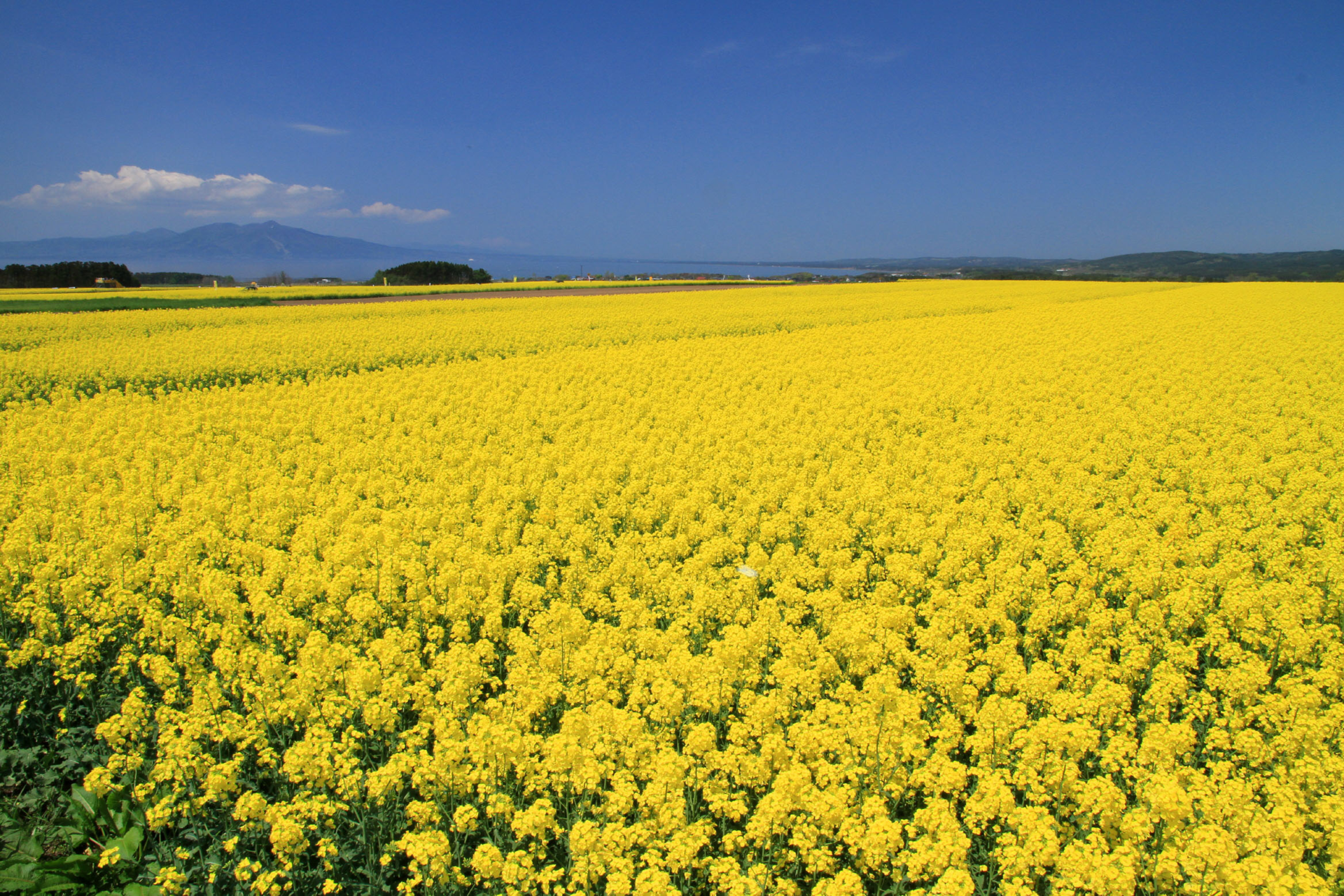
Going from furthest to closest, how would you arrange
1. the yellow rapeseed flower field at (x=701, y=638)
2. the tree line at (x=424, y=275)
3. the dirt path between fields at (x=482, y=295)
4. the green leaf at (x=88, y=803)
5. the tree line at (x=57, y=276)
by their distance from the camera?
1. the tree line at (x=424, y=275)
2. the tree line at (x=57, y=276)
3. the dirt path between fields at (x=482, y=295)
4. the green leaf at (x=88, y=803)
5. the yellow rapeseed flower field at (x=701, y=638)

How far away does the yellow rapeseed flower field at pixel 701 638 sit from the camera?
11.1 ft

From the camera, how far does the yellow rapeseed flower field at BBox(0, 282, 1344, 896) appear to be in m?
3.39

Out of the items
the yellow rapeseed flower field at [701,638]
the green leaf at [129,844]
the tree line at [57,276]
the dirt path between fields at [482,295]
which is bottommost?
the green leaf at [129,844]

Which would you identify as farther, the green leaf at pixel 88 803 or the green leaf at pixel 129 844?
the green leaf at pixel 88 803

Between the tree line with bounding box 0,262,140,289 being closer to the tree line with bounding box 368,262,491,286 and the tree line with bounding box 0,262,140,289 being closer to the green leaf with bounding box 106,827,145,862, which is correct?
the tree line with bounding box 368,262,491,286

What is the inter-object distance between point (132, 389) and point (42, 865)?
15.3m

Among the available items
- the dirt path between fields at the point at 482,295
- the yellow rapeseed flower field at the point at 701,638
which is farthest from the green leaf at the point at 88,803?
the dirt path between fields at the point at 482,295

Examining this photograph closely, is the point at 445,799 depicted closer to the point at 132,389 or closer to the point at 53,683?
the point at 53,683

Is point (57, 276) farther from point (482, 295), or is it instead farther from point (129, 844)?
point (129, 844)

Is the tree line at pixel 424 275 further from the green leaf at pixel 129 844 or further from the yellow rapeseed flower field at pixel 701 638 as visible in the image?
the green leaf at pixel 129 844

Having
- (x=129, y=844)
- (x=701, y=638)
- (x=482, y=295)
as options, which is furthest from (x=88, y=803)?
(x=482, y=295)

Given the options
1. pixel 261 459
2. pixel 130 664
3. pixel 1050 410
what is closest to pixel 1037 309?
pixel 1050 410

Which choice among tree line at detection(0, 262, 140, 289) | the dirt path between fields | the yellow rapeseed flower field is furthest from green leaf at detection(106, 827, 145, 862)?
tree line at detection(0, 262, 140, 289)

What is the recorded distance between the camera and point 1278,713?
4.23 m
